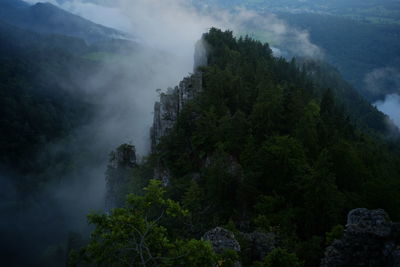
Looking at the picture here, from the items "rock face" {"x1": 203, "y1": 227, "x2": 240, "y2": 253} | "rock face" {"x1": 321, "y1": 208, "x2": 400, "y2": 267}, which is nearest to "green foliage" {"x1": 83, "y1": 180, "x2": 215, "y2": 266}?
"rock face" {"x1": 203, "y1": 227, "x2": 240, "y2": 253}

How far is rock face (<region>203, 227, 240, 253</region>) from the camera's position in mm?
16672

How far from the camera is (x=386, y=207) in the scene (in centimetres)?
2452

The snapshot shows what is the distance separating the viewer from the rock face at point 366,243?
1561 cm

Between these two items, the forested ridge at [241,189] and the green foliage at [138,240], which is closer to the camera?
the green foliage at [138,240]

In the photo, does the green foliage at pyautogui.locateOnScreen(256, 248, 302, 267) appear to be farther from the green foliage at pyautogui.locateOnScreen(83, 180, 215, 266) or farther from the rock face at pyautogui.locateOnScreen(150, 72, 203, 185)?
the rock face at pyautogui.locateOnScreen(150, 72, 203, 185)

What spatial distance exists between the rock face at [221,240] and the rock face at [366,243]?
15.2 feet

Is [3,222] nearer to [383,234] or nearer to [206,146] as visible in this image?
[206,146]

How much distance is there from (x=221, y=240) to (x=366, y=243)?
6.78 meters

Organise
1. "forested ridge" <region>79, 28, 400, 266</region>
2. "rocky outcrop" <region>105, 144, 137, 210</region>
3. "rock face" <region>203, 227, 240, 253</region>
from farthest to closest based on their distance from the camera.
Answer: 1. "rocky outcrop" <region>105, 144, 137, 210</region>
2. "rock face" <region>203, 227, 240, 253</region>
3. "forested ridge" <region>79, 28, 400, 266</region>

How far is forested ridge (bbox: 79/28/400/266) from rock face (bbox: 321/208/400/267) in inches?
80.3

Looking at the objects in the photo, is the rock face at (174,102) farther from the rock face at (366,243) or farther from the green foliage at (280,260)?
the rock face at (366,243)

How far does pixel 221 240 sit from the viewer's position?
669 inches

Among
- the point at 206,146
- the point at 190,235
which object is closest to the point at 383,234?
the point at 190,235

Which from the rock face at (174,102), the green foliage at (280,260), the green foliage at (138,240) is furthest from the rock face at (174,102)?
the green foliage at (138,240)
